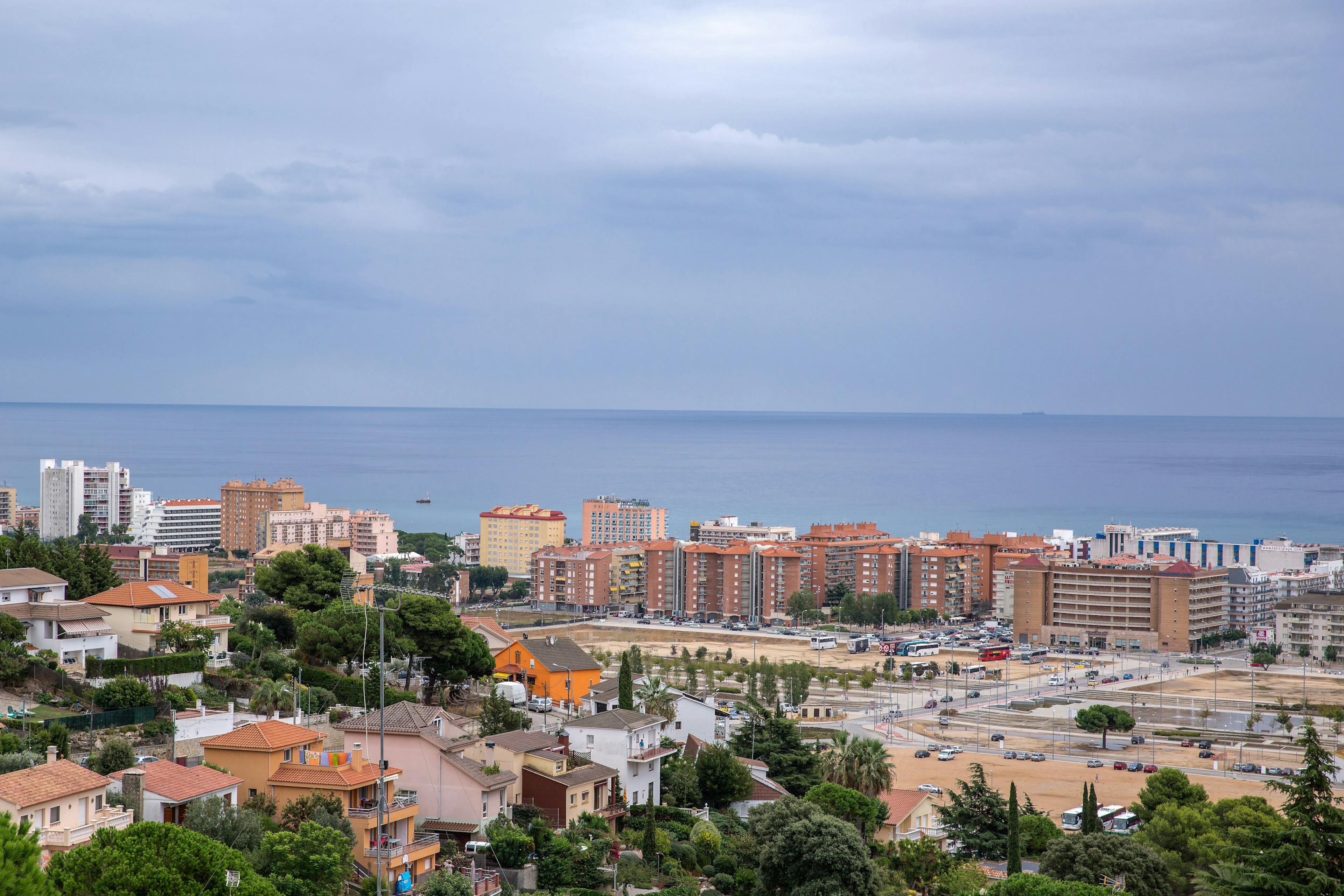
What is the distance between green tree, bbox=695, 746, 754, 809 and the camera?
27.9 metres

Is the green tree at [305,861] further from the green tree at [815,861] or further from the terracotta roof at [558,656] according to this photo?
the terracotta roof at [558,656]

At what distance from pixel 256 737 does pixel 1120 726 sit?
36.7 meters

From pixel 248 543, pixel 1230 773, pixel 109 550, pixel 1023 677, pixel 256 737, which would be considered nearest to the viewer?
pixel 256 737

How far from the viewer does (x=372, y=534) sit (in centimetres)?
10600

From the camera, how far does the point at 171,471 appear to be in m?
189

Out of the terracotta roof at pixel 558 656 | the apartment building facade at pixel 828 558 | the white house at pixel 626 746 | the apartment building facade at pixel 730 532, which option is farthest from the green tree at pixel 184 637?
the apartment building facade at pixel 730 532

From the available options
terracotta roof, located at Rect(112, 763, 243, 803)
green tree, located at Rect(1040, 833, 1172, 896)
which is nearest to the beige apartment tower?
terracotta roof, located at Rect(112, 763, 243, 803)

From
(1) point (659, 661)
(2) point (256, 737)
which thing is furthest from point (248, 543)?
(2) point (256, 737)

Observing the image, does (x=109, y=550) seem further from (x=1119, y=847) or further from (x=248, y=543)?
(x=1119, y=847)

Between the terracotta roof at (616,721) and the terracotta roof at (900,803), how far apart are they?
5423 mm

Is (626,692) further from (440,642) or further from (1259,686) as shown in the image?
(1259,686)

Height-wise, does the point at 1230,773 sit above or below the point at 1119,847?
below

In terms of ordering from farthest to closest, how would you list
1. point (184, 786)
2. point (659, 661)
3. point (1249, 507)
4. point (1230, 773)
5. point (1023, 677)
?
point (1249, 507), point (1023, 677), point (659, 661), point (1230, 773), point (184, 786)

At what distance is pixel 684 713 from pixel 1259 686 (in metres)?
39.3
